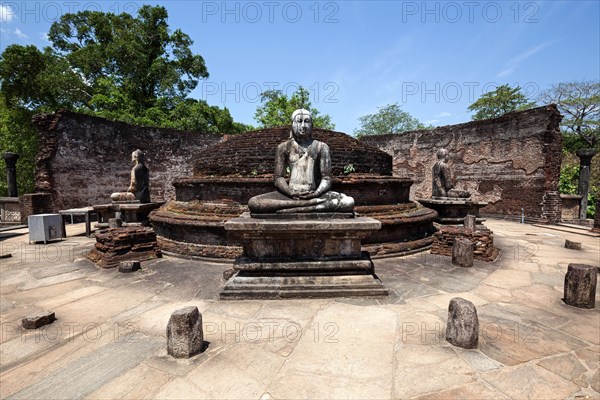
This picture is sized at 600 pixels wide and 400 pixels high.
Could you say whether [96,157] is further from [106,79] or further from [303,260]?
[303,260]

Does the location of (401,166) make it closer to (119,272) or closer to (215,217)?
(215,217)

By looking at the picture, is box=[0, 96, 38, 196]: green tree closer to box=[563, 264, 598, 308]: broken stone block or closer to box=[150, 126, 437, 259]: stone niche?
box=[150, 126, 437, 259]: stone niche

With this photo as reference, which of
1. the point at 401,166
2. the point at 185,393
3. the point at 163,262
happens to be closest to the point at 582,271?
the point at 185,393

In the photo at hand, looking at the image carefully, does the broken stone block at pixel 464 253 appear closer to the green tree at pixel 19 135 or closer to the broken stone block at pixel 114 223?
the broken stone block at pixel 114 223

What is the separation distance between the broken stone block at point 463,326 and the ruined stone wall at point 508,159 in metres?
12.0

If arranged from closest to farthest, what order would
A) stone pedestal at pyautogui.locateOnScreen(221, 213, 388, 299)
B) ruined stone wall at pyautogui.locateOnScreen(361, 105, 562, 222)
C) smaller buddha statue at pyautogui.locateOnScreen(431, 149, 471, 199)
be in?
stone pedestal at pyautogui.locateOnScreen(221, 213, 388, 299) < smaller buddha statue at pyautogui.locateOnScreen(431, 149, 471, 199) < ruined stone wall at pyautogui.locateOnScreen(361, 105, 562, 222)

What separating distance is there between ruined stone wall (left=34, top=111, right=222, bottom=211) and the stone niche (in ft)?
24.0

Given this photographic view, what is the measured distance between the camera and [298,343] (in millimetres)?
2486

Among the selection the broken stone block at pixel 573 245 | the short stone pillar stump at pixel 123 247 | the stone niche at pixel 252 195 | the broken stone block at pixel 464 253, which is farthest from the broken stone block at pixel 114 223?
the broken stone block at pixel 573 245

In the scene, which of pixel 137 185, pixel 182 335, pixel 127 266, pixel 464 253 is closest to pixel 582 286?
pixel 464 253

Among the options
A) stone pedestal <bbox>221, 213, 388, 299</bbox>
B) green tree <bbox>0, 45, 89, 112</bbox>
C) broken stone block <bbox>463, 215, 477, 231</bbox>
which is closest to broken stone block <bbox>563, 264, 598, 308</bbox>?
stone pedestal <bbox>221, 213, 388, 299</bbox>

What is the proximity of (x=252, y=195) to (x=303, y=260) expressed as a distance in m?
2.86

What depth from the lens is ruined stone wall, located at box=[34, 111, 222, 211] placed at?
10648 mm

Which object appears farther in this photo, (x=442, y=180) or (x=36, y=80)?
(x=36, y=80)
